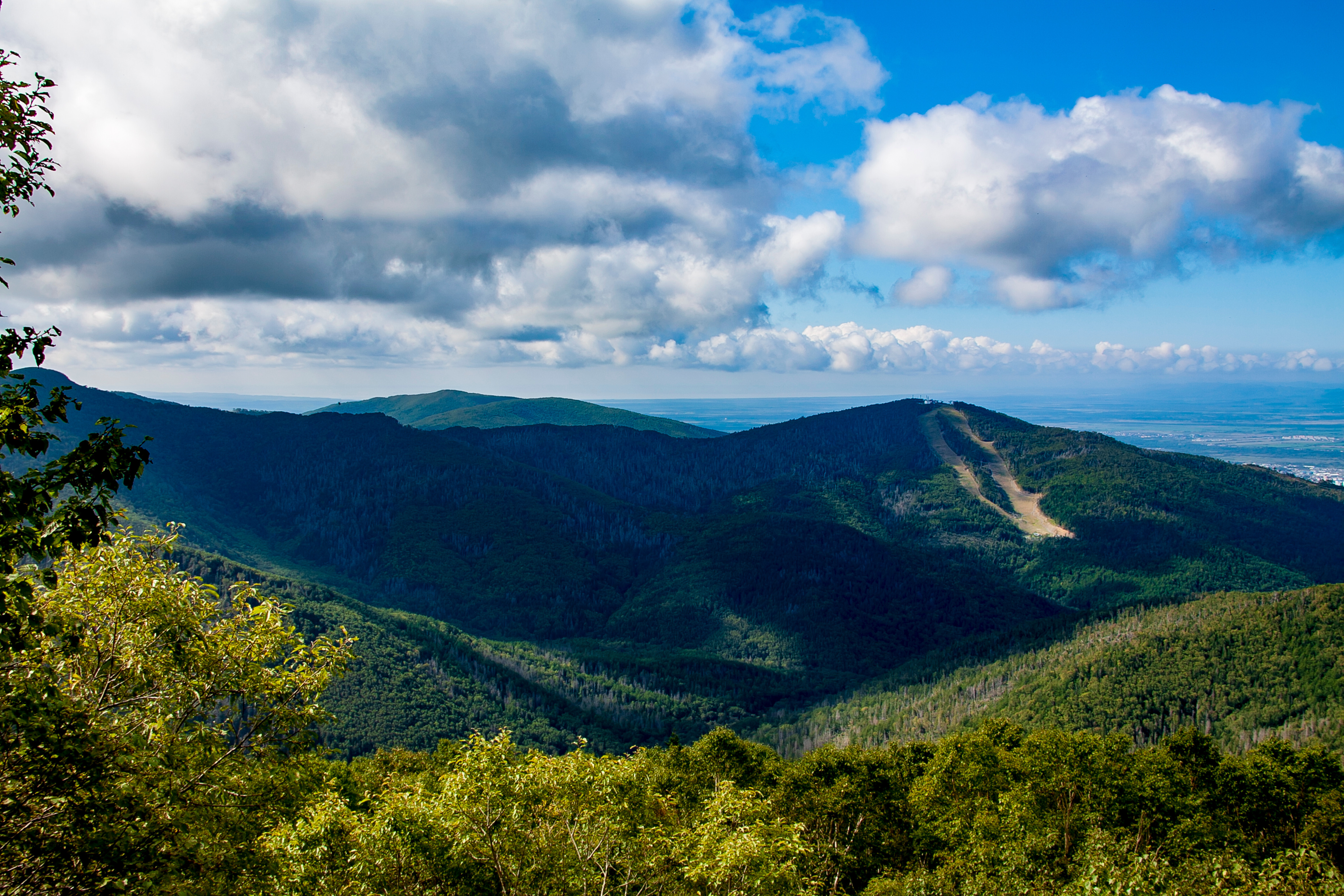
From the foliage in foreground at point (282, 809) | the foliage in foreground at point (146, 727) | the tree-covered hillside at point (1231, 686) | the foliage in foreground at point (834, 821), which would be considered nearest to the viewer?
the foliage in foreground at point (146, 727)

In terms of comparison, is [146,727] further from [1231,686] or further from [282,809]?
[1231,686]

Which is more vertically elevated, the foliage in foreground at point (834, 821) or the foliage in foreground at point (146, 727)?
the foliage in foreground at point (146, 727)

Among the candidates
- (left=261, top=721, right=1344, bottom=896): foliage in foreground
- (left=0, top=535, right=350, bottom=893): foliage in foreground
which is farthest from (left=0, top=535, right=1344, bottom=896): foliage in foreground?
(left=261, top=721, right=1344, bottom=896): foliage in foreground

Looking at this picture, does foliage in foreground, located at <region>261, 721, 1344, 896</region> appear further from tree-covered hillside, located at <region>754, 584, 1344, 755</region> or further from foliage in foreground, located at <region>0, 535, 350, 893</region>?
tree-covered hillside, located at <region>754, 584, 1344, 755</region>

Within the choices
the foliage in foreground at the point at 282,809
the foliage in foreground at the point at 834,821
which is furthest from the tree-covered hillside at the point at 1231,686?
the foliage in foreground at the point at 282,809

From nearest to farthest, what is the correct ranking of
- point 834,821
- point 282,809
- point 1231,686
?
point 282,809
point 834,821
point 1231,686

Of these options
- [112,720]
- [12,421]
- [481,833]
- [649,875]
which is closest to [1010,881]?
[649,875]

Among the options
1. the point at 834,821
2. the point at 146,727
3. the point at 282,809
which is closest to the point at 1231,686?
the point at 834,821

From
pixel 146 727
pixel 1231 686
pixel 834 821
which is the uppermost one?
pixel 146 727

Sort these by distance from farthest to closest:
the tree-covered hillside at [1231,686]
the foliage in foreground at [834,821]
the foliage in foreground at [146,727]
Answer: the tree-covered hillside at [1231,686]
the foliage in foreground at [834,821]
the foliage in foreground at [146,727]

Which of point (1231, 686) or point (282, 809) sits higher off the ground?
point (282, 809)

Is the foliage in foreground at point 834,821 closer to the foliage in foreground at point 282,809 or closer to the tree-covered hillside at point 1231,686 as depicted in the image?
the foliage in foreground at point 282,809

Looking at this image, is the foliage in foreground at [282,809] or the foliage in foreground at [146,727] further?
the foliage in foreground at [282,809]

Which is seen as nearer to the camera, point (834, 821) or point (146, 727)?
point (146, 727)
